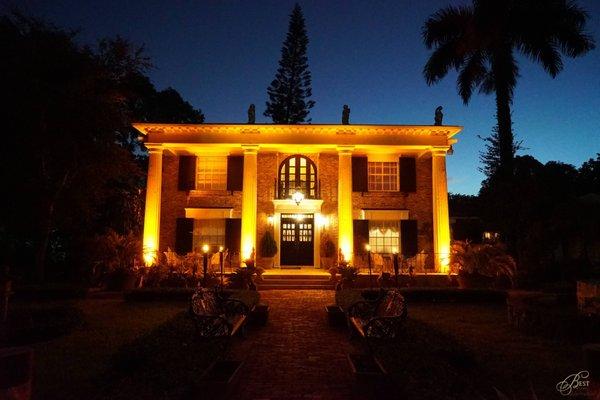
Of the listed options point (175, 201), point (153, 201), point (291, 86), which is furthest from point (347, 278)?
point (291, 86)

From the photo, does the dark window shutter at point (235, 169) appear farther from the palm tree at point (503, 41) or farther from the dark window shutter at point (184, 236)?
the palm tree at point (503, 41)

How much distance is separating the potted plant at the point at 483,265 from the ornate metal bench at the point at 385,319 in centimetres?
729

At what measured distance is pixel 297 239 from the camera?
1820cm

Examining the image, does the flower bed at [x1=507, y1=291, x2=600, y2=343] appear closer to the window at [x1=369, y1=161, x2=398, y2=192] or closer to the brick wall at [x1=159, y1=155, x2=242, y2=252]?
the window at [x1=369, y1=161, x2=398, y2=192]

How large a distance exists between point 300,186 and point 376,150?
3.59 meters

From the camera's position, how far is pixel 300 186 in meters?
18.4

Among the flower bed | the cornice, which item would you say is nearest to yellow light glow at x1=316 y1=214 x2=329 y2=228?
the cornice

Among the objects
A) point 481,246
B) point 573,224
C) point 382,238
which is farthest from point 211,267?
point 573,224

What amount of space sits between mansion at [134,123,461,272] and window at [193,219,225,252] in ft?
0.14

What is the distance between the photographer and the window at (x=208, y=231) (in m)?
18.2

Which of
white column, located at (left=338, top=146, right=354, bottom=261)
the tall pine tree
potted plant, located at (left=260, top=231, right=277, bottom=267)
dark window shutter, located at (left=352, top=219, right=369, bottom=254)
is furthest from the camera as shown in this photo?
the tall pine tree

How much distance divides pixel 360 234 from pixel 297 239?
269cm

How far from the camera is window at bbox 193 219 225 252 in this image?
18203 millimetres

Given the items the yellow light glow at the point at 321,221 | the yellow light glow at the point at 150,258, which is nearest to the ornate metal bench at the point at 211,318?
the yellow light glow at the point at 150,258
